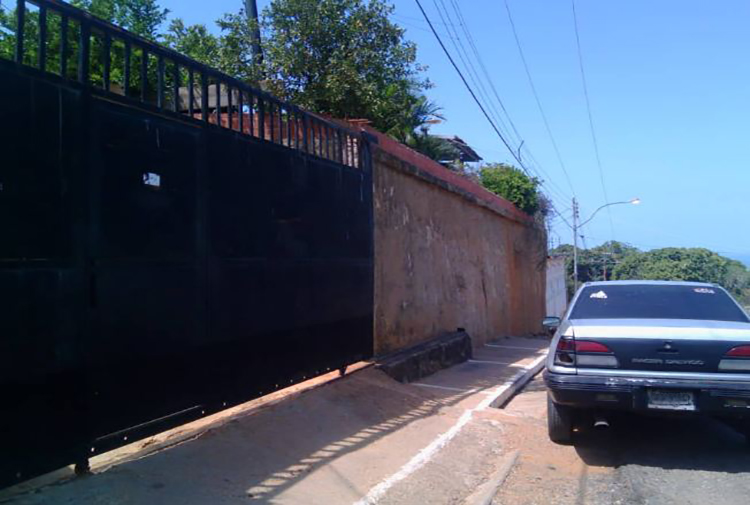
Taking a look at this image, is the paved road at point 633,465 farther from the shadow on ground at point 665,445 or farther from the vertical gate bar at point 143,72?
the vertical gate bar at point 143,72

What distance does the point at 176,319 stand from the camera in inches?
196

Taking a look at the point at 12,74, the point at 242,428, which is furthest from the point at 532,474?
the point at 12,74

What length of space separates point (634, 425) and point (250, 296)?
4.47 meters

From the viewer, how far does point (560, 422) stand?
6465 mm

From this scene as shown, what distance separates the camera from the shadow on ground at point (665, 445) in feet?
19.4

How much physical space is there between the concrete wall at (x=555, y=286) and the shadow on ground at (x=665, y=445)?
25.4 metres

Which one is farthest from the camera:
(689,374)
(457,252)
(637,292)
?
(457,252)

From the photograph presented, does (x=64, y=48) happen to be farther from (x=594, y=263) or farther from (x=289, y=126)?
(x=594, y=263)

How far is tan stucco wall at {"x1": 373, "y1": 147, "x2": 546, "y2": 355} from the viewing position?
9.80 metres

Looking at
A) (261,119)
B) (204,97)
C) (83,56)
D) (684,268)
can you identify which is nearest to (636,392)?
(261,119)

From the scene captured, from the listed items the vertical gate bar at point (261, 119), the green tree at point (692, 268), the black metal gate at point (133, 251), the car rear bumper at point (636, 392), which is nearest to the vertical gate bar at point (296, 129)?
the black metal gate at point (133, 251)

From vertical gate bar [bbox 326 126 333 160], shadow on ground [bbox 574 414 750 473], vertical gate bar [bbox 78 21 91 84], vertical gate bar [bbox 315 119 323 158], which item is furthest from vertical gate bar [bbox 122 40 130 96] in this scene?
shadow on ground [bbox 574 414 750 473]

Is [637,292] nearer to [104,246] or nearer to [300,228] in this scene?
[300,228]

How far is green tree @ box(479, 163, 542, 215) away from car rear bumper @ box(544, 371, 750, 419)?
17227mm
